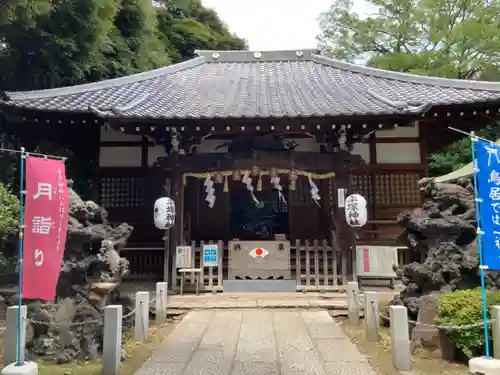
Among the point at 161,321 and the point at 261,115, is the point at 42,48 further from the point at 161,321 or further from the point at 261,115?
the point at 161,321

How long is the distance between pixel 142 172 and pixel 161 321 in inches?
189

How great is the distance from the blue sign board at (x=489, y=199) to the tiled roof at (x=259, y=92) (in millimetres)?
4461

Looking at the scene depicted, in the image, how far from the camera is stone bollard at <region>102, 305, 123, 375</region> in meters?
4.93

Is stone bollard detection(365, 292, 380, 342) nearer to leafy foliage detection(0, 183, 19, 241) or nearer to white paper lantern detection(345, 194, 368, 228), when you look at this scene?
white paper lantern detection(345, 194, 368, 228)

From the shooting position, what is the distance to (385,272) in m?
9.44

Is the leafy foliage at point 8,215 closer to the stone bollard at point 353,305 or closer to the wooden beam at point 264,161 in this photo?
the wooden beam at point 264,161

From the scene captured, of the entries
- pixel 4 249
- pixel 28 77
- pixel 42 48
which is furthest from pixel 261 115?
pixel 28 77

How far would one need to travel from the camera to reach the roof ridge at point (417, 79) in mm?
11070

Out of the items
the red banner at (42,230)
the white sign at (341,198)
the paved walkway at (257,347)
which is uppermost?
the white sign at (341,198)

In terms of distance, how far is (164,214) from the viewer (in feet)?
31.2

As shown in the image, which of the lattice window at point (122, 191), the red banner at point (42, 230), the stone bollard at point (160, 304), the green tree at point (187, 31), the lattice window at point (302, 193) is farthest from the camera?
the green tree at point (187, 31)

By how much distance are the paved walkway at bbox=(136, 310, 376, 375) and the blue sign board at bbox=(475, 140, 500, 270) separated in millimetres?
1970

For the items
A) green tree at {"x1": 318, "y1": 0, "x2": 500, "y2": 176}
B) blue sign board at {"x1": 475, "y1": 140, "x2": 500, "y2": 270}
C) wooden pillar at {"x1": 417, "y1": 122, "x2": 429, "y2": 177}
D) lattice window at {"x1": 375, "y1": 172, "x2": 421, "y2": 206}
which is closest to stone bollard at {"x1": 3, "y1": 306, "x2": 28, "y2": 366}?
blue sign board at {"x1": 475, "y1": 140, "x2": 500, "y2": 270}

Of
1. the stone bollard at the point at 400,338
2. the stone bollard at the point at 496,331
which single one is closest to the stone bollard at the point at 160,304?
the stone bollard at the point at 400,338
